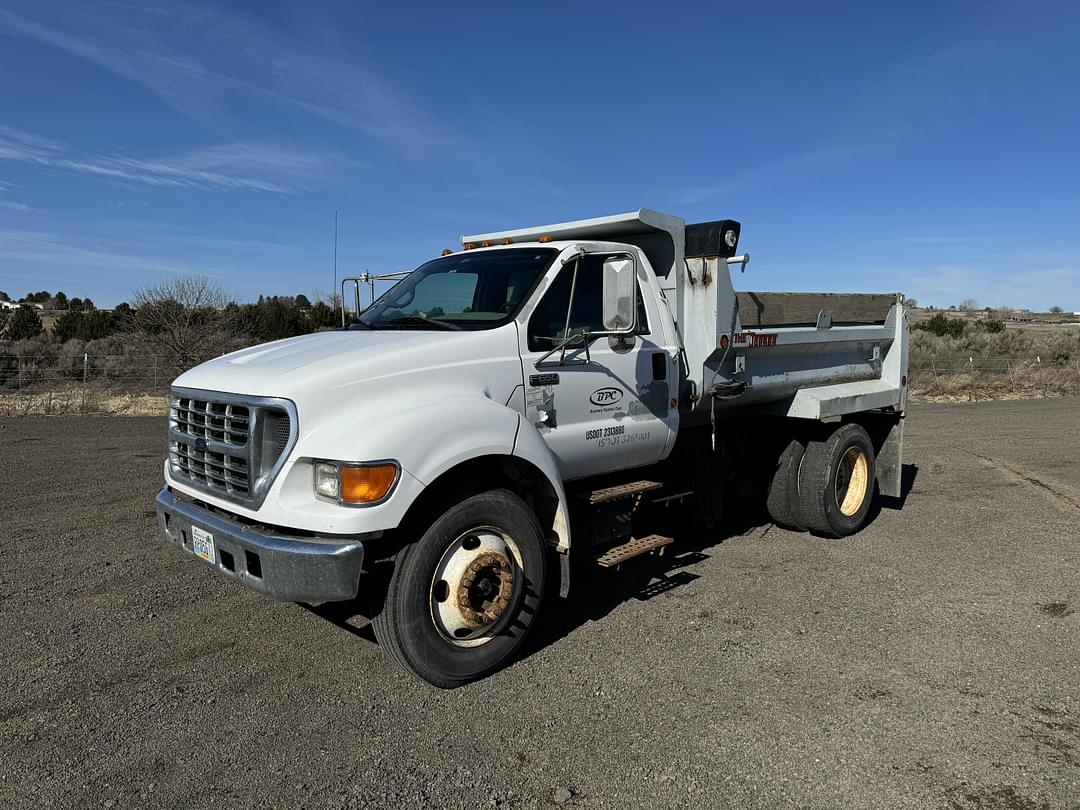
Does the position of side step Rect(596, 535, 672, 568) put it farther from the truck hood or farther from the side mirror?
the side mirror

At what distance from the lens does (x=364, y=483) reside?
3.47 m

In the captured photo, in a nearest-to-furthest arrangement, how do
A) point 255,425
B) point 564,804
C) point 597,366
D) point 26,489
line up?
point 564,804 < point 255,425 < point 597,366 < point 26,489

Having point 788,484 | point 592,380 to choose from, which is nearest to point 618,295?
point 592,380

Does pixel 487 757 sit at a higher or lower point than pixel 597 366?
lower

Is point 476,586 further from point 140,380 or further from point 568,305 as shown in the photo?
point 140,380

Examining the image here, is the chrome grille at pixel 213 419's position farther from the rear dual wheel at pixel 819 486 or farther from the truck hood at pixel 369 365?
the rear dual wheel at pixel 819 486

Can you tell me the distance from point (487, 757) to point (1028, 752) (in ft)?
7.73

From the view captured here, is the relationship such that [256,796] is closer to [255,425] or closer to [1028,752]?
[255,425]

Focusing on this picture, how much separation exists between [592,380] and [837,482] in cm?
345

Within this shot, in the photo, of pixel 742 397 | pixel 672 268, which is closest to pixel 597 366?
pixel 672 268

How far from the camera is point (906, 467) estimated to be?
404 inches

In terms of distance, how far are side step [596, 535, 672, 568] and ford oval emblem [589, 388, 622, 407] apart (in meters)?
0.97

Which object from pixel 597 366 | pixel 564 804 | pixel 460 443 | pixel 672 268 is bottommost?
pixel 564 804

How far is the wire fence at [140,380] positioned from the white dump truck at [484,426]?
14.5m
